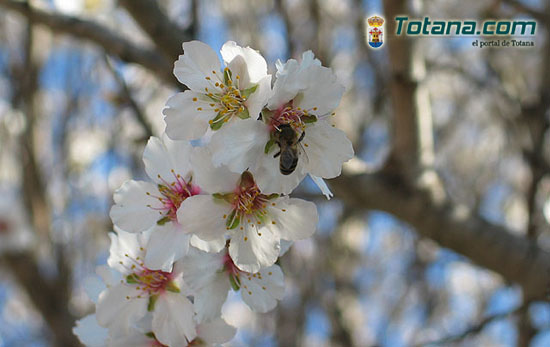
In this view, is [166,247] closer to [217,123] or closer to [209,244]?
[209,244]

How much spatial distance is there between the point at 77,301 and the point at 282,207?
12.8 ft

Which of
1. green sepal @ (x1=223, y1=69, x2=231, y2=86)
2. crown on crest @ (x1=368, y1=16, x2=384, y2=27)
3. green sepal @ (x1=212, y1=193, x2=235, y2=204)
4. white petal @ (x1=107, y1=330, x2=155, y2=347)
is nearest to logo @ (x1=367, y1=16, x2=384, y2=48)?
crown on crest @ (x1=368, y1=16, x2=384, y2=27)

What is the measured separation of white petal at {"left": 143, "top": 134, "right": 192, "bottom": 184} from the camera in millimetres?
947

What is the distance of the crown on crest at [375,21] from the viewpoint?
208 cm

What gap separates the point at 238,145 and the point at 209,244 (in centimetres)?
19

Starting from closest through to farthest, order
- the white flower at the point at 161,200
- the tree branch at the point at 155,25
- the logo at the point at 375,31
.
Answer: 1. the white flower at the point at 161,200
2. the tree branch at the point at 155,25
3. the logo at the point at 375,31

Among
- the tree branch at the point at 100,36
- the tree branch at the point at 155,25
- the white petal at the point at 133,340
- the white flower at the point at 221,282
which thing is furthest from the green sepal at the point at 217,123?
the tree branch at the point at 100,36

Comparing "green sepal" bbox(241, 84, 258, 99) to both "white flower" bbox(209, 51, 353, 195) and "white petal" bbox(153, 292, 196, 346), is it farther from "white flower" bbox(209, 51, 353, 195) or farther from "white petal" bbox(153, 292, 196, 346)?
"white petal" bbox(153, 292, 196, 346)

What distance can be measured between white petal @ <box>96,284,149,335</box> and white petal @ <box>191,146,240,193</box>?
0.28m

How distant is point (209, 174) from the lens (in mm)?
840

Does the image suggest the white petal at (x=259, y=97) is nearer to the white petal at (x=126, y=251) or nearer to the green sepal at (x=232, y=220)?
the green sepal at (x=232, y=220)

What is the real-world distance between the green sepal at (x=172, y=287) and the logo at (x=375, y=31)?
4.71 feet

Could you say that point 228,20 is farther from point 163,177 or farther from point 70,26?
point 163,177

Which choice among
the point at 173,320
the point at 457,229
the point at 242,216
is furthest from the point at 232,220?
the point at 457,229
